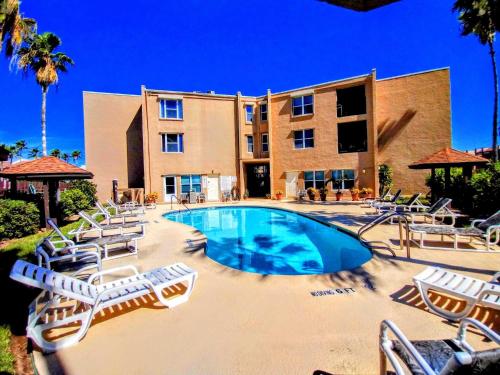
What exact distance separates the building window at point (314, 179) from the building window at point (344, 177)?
103 cm

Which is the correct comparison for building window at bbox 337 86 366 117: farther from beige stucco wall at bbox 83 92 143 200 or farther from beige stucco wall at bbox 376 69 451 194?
beige stucco wall at bbox 83 92 143 200

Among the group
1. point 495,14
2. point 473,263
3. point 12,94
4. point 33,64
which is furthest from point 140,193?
point 12,94

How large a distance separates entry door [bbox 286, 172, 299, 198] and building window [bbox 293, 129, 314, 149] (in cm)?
257

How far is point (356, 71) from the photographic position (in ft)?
71.1

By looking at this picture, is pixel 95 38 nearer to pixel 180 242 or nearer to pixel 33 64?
pixel 33 64

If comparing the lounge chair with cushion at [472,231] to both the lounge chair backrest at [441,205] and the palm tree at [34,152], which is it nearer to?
the lounge chair backrest at [441,205]

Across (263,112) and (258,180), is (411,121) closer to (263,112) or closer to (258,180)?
(263,112)

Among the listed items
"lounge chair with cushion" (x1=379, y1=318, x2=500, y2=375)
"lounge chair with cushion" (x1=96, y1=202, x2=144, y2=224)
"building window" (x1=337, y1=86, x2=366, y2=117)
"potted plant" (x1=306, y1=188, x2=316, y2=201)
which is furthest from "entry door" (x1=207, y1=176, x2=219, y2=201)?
"lounge chair with cushion" (x1=379, y1=318, x2=500, y2=375)

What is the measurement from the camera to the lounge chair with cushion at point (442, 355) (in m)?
1.50

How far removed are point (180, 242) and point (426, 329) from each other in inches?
265

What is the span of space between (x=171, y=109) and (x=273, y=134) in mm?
9421

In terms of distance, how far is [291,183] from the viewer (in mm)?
23609

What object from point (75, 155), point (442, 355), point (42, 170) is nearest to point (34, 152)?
point (75, 155)

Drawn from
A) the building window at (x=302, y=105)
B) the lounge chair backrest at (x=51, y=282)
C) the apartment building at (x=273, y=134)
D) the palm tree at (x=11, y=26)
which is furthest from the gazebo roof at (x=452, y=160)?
the palm tree at (x=11, y=26)
